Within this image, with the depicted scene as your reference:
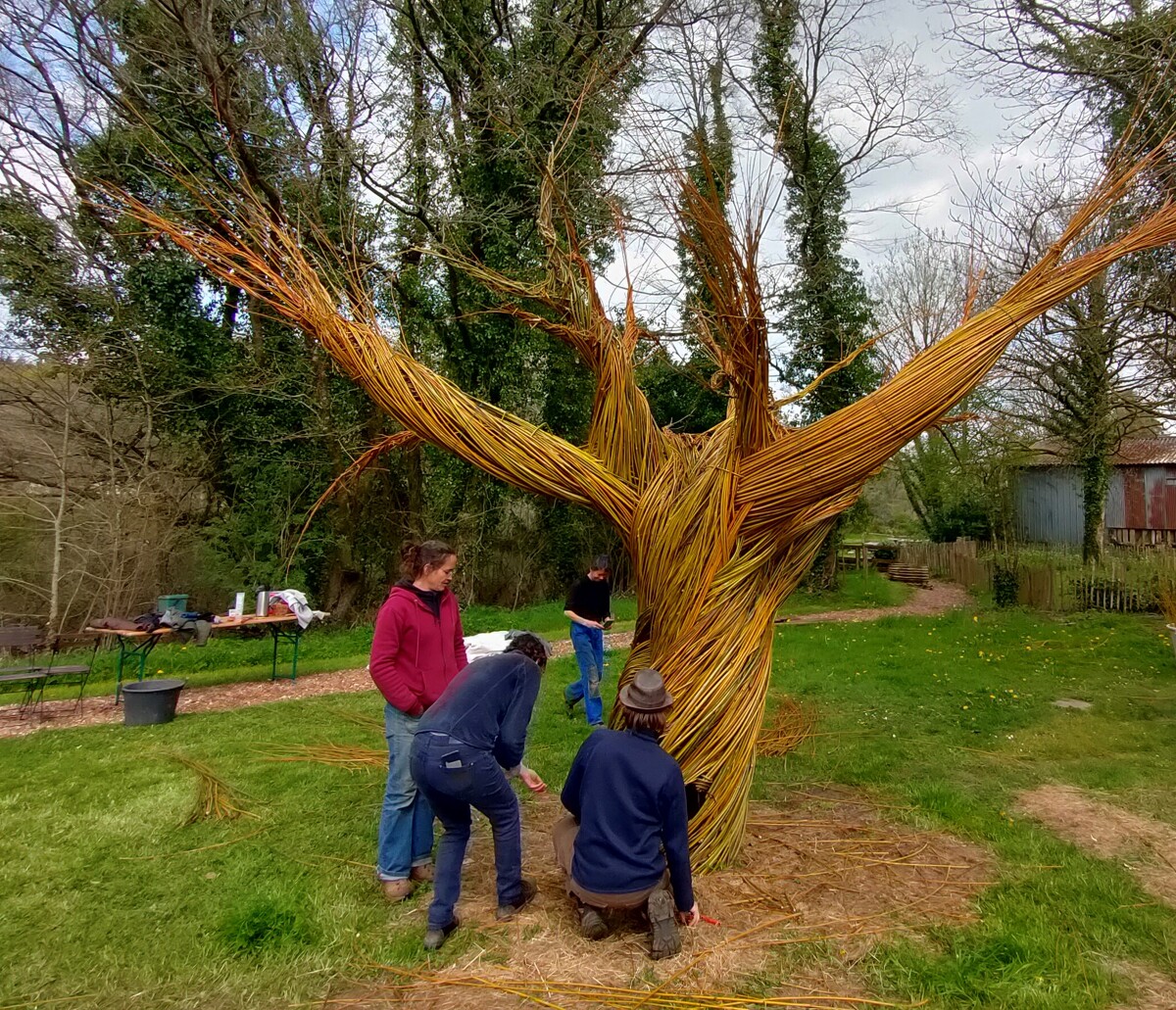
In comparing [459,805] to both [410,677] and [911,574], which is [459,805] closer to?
[410,677]

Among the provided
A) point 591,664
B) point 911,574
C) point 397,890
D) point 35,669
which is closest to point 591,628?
Result: point 591,664

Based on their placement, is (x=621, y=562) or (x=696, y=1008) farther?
(x=621, y=562)

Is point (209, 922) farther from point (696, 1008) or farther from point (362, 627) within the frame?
point (362, 627)

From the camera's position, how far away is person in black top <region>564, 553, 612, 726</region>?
604 centimetres

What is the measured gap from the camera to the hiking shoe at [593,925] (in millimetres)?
2793

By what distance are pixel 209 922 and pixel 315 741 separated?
2.92 metres

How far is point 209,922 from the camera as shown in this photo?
9.80 feet

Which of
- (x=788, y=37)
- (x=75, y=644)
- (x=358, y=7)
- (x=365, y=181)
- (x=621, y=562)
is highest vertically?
(x=788, y=37)

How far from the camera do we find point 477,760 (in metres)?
2.79

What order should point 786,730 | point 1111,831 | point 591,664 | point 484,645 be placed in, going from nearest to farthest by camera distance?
point 1111,831 → point 786,730 → point 591,664 → point 484,645

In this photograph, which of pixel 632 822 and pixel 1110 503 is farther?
pixel 1110 503

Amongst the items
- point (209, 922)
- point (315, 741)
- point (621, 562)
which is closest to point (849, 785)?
point (209, 922)

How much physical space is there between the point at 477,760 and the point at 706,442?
181 centimetres

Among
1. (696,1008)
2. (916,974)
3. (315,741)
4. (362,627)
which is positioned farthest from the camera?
(362,627)
